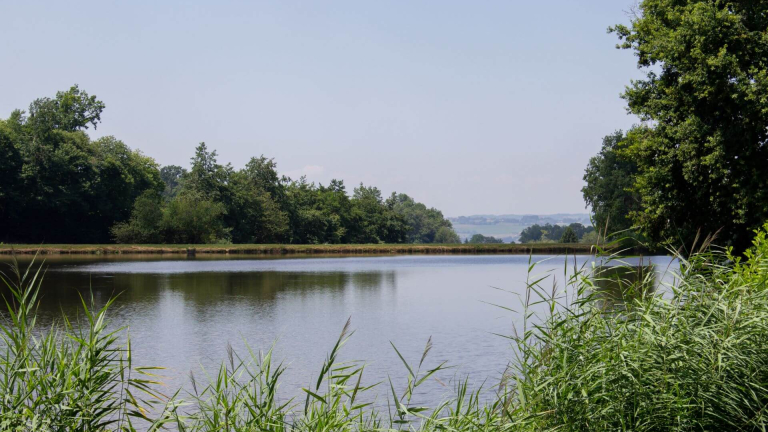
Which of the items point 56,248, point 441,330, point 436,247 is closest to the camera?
point 441,330

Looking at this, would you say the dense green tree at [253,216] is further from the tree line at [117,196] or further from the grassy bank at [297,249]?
the grassy bank at [297,249]

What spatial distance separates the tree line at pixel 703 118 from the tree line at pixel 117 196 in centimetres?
5573

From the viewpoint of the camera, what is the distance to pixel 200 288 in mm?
30156

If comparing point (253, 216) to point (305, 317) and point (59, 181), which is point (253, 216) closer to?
point (59, 181)

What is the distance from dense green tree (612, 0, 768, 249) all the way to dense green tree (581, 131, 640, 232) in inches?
1308

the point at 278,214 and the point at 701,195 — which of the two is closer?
the point at 701,195

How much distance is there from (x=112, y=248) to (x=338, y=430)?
62.2 meters

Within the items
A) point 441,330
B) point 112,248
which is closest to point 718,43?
point 441,330

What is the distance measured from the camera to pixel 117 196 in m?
76.3

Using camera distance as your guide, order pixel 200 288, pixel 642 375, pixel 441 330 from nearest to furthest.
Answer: pixel 642 375 → pixel 441 330 → pixel 200 288

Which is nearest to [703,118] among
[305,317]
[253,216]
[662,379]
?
[305,317]

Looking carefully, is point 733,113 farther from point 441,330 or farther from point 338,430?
point 338,430

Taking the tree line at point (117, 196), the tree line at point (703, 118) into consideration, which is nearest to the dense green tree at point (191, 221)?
the tree line at point (117, 196)

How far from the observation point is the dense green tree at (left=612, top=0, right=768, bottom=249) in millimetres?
21484
